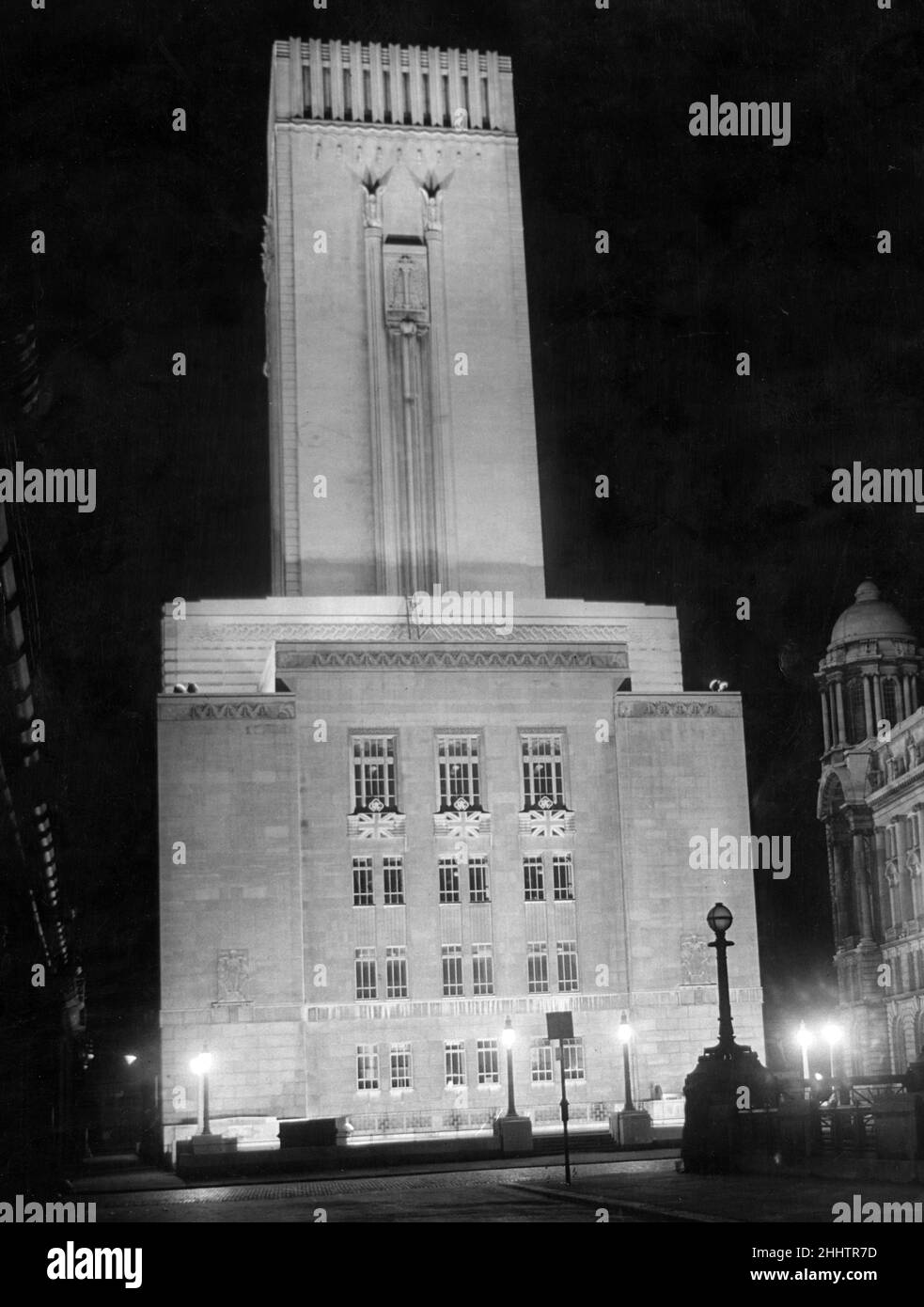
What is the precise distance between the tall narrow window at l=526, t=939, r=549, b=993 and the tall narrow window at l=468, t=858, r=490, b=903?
2.68 m

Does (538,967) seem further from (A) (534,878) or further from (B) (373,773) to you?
(B) (373,773)

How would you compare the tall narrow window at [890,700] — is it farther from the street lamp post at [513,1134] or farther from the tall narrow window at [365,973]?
the street lamp post at [513,1134]

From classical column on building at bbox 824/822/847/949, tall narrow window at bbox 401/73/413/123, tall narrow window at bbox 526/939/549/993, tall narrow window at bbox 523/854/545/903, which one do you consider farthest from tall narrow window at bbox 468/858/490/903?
classical column on building at bbox 824/822/847/949

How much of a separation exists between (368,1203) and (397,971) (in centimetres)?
3378

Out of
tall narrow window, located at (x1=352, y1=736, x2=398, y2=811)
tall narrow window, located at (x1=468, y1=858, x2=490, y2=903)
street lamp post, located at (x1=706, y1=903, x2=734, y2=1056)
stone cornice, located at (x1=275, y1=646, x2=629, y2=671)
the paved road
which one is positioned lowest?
the paved road

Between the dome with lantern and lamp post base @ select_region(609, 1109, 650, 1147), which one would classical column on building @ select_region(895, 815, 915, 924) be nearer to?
the dome with lantern

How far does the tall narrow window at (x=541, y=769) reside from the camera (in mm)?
69688

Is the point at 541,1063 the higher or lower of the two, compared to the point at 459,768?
lower

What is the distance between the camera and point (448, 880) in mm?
67938

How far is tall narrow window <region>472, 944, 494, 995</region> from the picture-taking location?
6694cm

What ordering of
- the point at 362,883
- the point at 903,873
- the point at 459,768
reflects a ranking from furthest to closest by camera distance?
the point at 903,873 → the point at 459,768 → the point at 362,883

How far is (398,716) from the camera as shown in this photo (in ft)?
226

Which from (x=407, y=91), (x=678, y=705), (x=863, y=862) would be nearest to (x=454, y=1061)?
(x=678, y=705)
